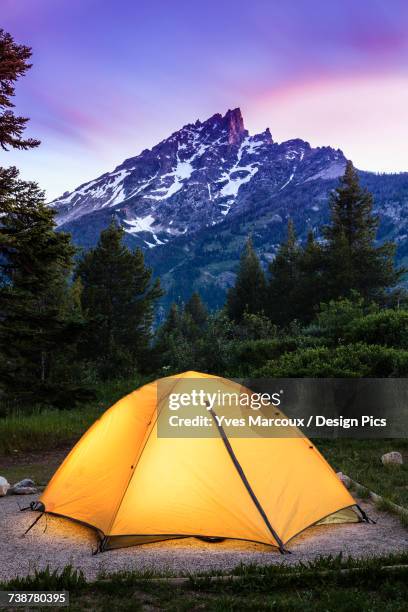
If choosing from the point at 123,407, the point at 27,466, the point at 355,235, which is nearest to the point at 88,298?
the point at 355,235

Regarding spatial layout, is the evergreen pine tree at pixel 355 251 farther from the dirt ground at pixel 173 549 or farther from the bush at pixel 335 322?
the dirt ground at pixel 173 549

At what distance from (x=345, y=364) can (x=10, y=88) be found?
10283 millimetres

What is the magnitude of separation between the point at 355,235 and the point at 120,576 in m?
44.2

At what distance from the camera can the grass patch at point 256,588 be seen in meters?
4.55

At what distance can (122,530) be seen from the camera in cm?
612

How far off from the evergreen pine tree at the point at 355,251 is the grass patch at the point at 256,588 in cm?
3900

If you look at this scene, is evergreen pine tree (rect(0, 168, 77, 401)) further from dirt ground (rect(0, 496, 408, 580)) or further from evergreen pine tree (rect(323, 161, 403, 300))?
evergreen pine tree (rect(323, 161, 403, 300))

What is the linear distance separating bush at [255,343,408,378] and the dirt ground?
257 inches

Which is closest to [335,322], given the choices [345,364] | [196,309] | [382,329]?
[382,329]

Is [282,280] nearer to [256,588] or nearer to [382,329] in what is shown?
[382,329]

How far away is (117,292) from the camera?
1582 inches

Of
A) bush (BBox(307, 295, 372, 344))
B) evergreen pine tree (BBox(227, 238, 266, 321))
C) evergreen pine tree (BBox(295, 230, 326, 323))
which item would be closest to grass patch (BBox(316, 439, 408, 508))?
bush (BBox(307, 295, 372, 344))

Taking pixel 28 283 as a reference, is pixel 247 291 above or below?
above

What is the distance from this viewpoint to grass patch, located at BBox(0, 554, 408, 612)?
4.55m
